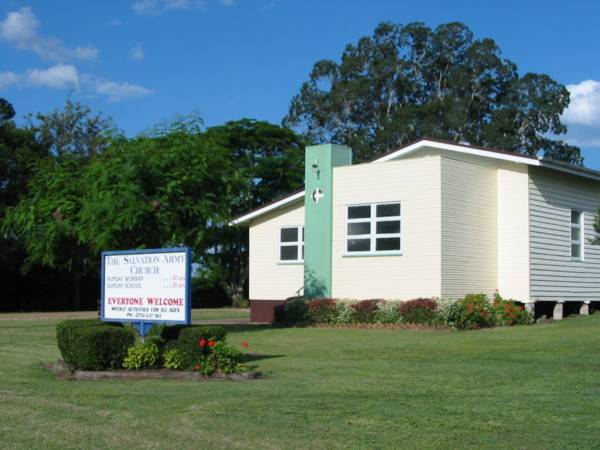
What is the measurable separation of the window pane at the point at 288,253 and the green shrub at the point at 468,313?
725cm

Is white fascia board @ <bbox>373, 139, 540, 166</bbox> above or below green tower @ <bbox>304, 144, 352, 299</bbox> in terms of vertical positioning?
above

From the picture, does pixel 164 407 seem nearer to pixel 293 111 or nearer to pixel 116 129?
pixel 116 129

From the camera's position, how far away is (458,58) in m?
59.2

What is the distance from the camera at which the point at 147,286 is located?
48.5 feet

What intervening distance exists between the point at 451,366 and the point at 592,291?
51.2 feet

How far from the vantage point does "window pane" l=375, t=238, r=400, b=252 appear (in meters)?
24.8

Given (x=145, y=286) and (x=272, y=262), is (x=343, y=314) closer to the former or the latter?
(x=272, y=262)

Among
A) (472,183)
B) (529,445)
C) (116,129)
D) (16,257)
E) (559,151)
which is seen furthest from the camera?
(559,151)

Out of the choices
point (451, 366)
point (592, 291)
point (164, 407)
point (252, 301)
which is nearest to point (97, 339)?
point (164, 407)

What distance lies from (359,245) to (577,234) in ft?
24.6

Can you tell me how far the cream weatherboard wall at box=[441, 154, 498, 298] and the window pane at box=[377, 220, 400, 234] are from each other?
1445 mm

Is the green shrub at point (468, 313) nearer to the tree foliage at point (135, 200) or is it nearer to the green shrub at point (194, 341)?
the tree foliage at point (135, 200)

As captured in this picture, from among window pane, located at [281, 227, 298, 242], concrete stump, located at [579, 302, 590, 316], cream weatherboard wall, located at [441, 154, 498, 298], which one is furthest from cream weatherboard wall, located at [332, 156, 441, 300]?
concrete stump, located at [579, 302, 590, 316]

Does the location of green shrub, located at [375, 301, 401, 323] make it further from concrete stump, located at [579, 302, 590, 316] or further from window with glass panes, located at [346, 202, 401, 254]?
concrete stump, located at [579, 302, 590, 316]
